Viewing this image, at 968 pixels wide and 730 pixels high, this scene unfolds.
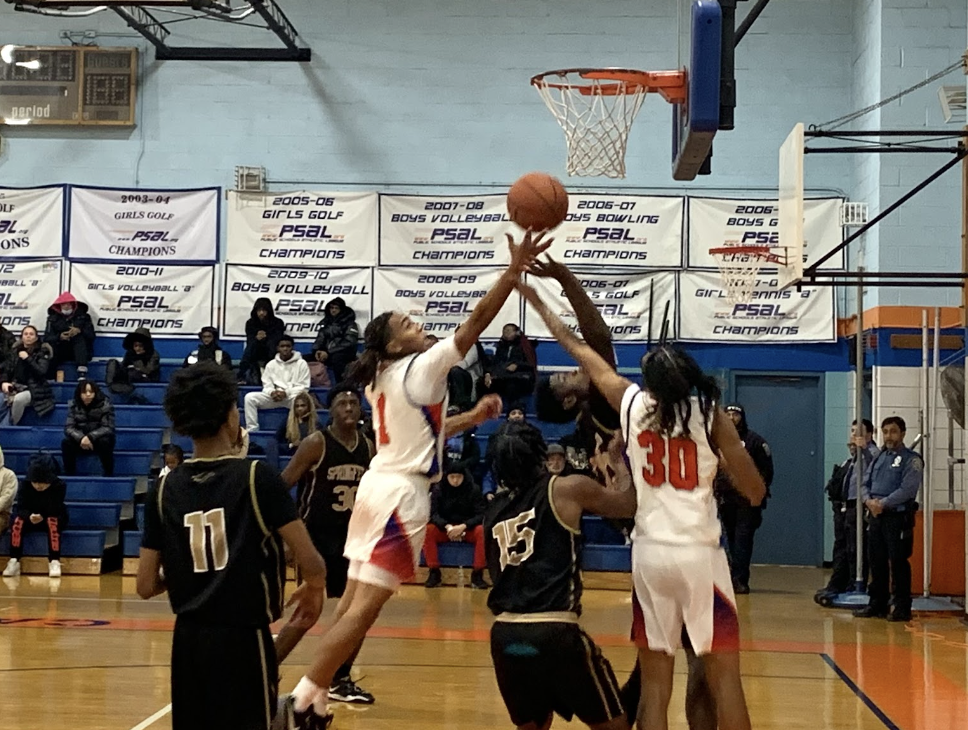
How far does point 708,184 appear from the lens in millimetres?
16219

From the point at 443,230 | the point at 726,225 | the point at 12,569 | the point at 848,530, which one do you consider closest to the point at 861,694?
the point at 848,530

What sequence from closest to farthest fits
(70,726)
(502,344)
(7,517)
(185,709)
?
(185,709) → (70,726) → (7,517) → (502,344)

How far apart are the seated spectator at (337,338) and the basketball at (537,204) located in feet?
33.5

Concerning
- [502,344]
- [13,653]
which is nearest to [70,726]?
[13,653]

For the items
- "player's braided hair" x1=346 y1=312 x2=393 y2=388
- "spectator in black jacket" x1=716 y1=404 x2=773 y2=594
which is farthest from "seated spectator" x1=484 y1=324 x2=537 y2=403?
"player's braided hair" x1=346 y1=312 x2=393 y2=388

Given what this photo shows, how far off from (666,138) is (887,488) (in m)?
6.56

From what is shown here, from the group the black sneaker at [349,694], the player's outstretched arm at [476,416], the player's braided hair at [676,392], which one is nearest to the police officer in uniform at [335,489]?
the black sneaker at [349,694]

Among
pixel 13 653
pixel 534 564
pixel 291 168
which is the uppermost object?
pixel 291 168

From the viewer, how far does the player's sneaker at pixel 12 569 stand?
512 inches

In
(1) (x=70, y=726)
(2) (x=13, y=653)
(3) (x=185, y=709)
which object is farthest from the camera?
(2) (x=13, y=653)

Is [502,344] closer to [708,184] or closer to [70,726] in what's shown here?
[708,184]

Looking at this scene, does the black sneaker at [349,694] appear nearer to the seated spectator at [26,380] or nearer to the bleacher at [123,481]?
the bleacher at [123,481]

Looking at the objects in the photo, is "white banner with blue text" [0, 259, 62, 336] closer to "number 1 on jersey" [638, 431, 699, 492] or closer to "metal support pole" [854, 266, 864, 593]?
"metal support pole" [854, 266, 864, 593]

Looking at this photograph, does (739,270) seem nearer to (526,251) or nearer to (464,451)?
(464,451)
